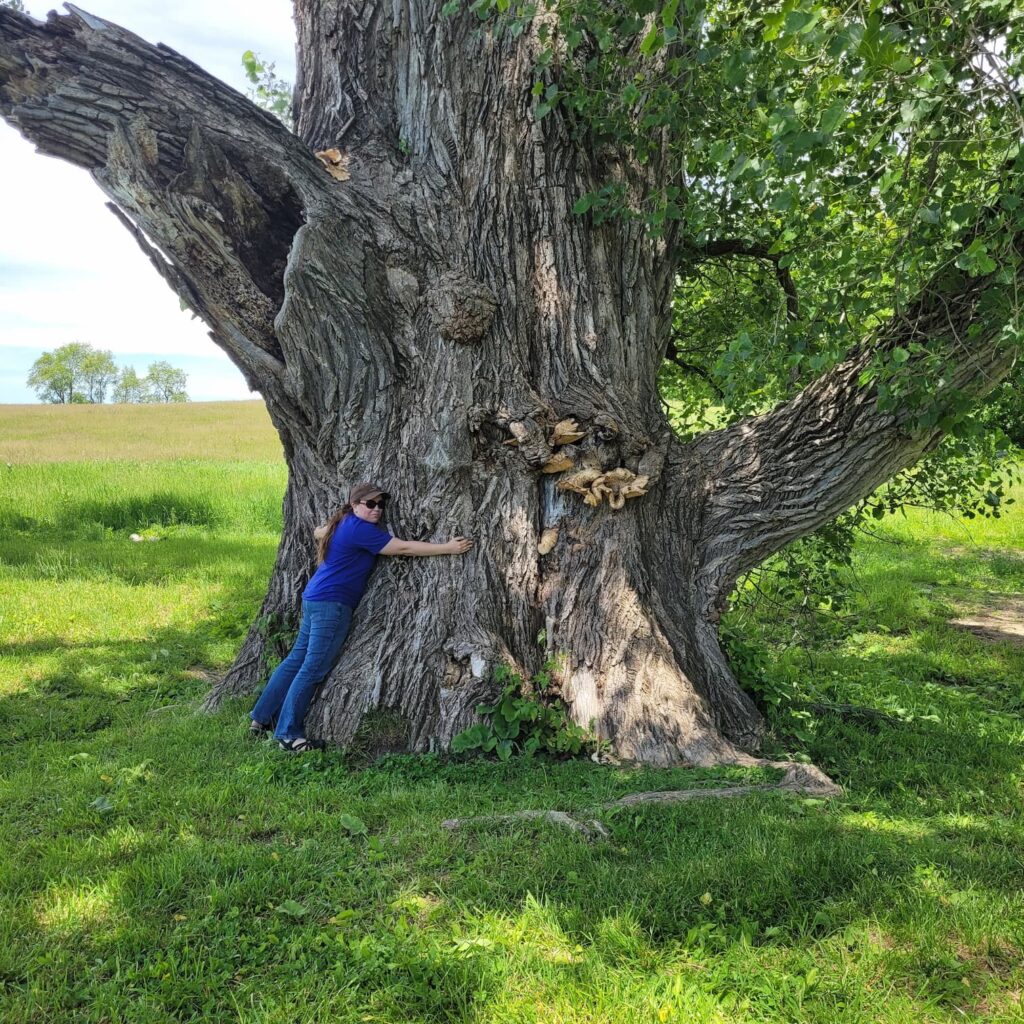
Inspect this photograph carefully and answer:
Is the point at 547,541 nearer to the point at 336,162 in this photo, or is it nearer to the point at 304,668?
the point at 304,668

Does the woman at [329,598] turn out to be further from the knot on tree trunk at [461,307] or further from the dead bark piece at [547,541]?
the knot on tree trunk at [461,307]

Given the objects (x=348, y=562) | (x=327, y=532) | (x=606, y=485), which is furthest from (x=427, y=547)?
(x=606, y=485)

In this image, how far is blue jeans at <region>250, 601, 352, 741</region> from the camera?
19.7 ft

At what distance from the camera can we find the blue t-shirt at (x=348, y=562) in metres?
6.02

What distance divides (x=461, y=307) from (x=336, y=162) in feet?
5.07

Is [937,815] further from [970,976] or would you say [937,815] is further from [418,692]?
[418,692]

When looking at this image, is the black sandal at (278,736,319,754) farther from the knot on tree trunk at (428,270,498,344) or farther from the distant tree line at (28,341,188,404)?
the distant tree line at (28,341,188,404)

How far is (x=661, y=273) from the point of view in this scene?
6941 millimetres

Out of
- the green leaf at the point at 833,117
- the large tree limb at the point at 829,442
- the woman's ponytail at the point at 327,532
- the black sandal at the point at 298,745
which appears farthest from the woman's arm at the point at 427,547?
the green leaf at the point at 833,117

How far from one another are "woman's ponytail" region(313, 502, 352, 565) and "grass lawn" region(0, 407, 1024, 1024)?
4.79 feet

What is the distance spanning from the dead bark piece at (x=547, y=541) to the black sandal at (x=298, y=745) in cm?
210

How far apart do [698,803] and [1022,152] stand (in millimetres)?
3667

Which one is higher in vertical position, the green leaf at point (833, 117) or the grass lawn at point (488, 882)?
the green leaf at point (833, 117)

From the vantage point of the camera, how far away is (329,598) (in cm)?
615
